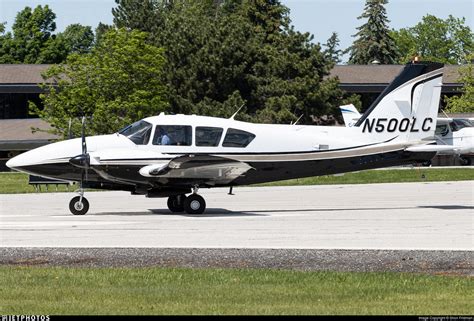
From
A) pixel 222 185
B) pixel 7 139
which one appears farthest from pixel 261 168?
pixel 7 139

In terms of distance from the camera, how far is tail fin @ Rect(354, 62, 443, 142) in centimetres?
2431

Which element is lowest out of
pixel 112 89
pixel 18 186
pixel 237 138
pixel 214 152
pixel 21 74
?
pixel 18 186

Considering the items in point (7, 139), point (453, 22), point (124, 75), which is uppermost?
point (453, 22)

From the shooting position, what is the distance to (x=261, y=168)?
23.5m

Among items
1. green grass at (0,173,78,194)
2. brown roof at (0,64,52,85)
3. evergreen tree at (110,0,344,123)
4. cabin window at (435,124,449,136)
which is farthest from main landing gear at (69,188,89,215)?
brown roof at (0,64,52,85)

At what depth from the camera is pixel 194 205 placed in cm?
2317

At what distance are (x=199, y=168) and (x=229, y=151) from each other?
35.8 inches

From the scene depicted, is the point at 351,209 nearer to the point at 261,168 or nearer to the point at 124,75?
the point at 261,168

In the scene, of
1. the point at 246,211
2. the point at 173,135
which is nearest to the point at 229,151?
the point at 173,135

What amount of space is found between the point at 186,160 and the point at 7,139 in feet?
143

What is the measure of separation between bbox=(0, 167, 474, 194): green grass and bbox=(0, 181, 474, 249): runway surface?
581 centimetres

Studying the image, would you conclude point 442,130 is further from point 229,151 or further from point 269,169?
point 229,151

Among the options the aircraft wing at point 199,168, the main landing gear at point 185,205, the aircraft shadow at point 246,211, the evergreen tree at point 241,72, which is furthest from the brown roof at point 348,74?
the aircraft wing at point 199,168

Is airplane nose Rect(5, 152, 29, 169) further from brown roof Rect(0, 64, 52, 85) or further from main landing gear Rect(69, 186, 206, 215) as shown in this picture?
brown roof Rect(0, 64, 52, 85)
